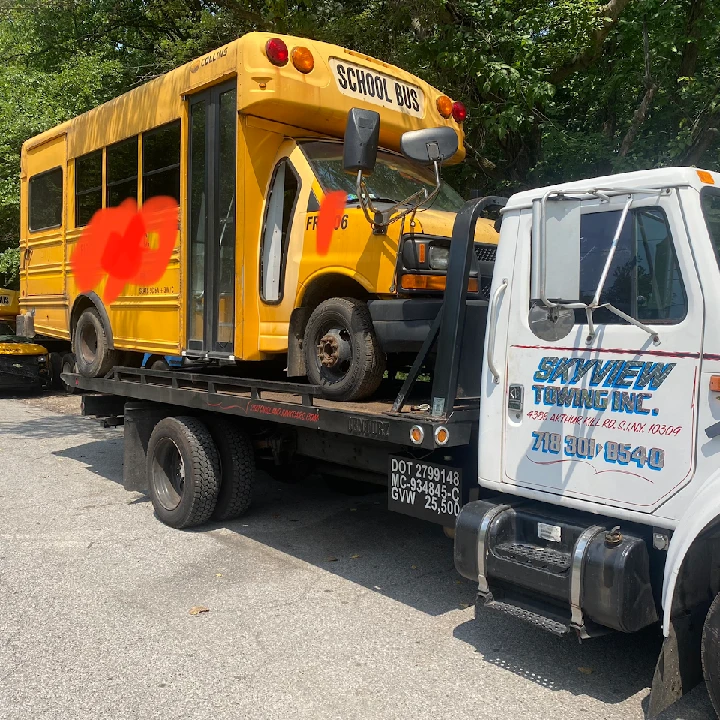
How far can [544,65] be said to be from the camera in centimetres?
945

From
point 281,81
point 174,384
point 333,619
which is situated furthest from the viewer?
point 174,384

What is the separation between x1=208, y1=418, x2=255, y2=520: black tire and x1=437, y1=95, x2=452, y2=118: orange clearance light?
3.03m

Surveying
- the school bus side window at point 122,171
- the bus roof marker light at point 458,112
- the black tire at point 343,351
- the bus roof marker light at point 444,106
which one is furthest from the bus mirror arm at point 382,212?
the school bus side window at point 122,171

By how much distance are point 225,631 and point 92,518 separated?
2666 mm

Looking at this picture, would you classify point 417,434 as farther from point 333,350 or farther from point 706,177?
point 706,177

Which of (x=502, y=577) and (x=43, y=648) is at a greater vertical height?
(x=502, y=577)

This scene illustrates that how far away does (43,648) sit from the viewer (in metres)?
4.03

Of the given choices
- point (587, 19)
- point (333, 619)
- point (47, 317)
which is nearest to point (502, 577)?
point (333, 619)

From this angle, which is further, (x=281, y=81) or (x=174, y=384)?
(x=174, y=384)

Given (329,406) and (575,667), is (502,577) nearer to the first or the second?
(575,667)

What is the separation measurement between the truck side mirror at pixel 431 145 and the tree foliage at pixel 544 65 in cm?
525

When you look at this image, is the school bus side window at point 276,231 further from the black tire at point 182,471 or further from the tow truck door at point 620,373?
the tow truck door at point 620,373

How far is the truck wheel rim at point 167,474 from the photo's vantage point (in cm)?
642

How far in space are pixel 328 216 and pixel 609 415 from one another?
2.38 m
